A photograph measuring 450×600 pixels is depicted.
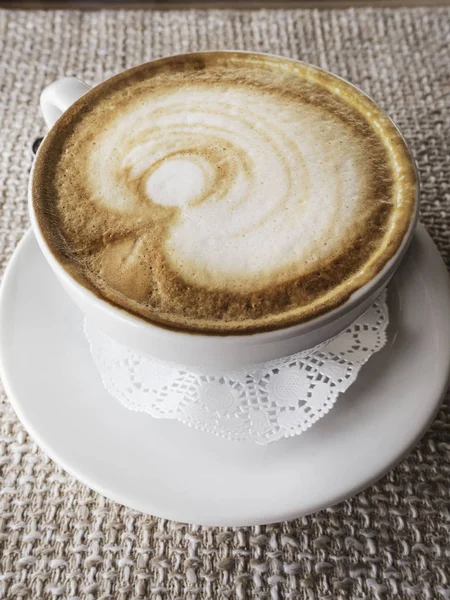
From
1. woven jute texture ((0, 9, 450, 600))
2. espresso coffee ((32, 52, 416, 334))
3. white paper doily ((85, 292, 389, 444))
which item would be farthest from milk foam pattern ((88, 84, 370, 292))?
woven jute texture ((0, 9, 450, 600))

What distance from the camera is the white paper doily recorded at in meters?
0.67

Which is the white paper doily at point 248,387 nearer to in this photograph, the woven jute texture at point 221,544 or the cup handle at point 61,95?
the woven jute texture at point 221,544

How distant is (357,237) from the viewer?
0.62 meters

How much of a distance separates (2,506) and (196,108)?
1.64 ft

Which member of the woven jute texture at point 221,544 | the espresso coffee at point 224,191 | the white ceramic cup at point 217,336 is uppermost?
the espresso coffee at point 224,191

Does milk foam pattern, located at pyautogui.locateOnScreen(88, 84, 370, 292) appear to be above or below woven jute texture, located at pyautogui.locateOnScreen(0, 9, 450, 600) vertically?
above

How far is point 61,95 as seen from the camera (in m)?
0.76

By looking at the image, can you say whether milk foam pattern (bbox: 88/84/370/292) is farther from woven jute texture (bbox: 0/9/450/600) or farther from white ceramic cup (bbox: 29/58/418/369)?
woven jute texture (bbox: 0/9/450/600)

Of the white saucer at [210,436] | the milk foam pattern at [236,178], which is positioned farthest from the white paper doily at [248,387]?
the milk foam pattern at [236,178]

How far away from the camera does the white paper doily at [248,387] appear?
667 millimetres

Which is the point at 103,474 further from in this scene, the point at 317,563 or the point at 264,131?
the point at 264,131

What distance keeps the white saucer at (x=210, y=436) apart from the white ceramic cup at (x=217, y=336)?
12 centimetres

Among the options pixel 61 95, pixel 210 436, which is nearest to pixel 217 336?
pixel 210 436

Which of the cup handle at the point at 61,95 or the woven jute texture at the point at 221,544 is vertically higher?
the cup handle at the point at 61,95
